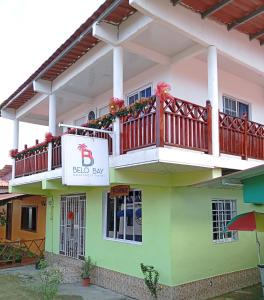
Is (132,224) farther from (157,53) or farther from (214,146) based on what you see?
(157,53)

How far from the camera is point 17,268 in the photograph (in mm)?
14672

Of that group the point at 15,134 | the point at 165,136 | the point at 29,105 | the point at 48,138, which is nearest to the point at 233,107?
the point at 165,136

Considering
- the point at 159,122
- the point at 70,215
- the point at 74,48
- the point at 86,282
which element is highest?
the point at 74,48

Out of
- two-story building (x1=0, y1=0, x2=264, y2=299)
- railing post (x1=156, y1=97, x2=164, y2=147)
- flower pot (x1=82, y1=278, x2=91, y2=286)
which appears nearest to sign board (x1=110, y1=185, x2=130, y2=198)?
two-story building (x1=0, y1=0, x2=264, y2=299)

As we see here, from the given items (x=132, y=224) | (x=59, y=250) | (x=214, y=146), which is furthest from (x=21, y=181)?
(x=214, y=146)

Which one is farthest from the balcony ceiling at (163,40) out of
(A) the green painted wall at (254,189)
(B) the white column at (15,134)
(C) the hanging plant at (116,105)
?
(B) the white column at (15,134)

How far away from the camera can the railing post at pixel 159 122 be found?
7.60 metres

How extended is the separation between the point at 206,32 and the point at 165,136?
10.1 ft

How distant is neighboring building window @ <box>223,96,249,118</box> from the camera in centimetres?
1203

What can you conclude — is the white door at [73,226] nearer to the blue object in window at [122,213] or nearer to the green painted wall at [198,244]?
the blue object in window at [122,213]

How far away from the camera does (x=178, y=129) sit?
26.4 ft

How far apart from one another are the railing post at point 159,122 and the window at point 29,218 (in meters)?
12.1

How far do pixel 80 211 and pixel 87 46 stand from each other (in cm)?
601

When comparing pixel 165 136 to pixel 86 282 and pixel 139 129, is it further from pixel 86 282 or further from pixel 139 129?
pixel 86 282
